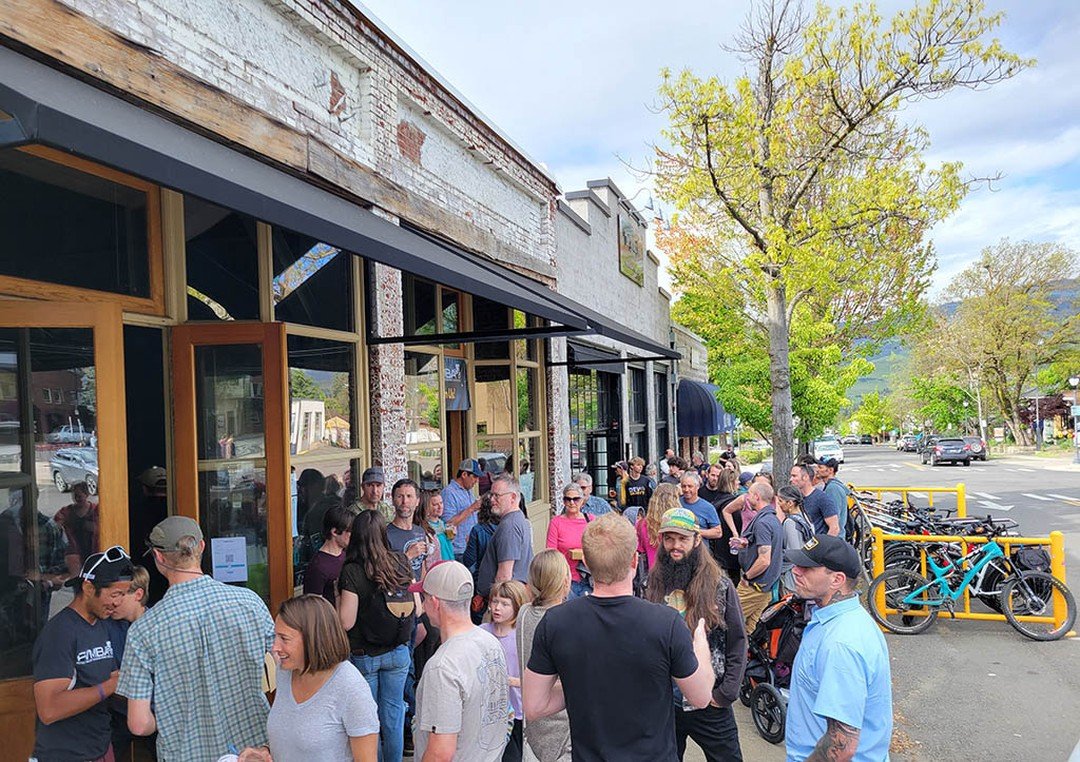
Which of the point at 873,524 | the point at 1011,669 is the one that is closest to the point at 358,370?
the point at 1011,669

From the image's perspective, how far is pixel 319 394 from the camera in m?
6.73

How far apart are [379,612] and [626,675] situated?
6.41 ft

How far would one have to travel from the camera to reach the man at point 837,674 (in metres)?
2.90

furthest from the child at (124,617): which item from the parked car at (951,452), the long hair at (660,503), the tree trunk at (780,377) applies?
Result: the parked car at (951,452)

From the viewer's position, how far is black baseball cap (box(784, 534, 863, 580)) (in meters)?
3.13

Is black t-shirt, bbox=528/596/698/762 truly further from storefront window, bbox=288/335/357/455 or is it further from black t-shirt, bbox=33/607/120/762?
storefront window, bbox=288/335/357/455

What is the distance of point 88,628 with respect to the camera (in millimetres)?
3467

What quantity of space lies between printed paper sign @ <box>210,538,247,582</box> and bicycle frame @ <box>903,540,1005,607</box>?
22.1ft

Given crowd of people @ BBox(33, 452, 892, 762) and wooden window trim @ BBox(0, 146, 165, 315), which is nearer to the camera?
crowd of people @ BBox(33, 452, 892, 762)

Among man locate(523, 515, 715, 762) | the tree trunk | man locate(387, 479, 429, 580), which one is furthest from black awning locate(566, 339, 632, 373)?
man locate(523, 515, 715, 762)

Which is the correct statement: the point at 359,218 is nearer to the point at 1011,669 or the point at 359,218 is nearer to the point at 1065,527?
the point at 1011,669

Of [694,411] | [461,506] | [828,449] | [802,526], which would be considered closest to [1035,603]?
[802,526]

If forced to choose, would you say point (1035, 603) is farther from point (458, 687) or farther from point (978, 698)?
point (458, 687)

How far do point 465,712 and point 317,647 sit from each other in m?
0.63
